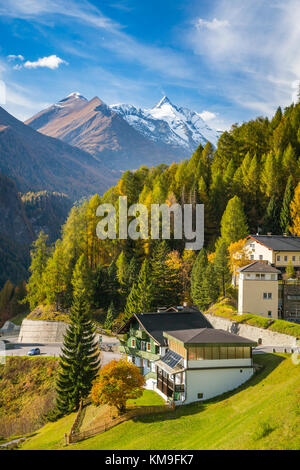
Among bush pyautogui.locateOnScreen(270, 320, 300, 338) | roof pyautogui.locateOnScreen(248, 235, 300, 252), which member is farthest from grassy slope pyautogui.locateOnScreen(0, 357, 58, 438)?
roof pyautogui.locateOnScreen(248, 235, 300, 252)

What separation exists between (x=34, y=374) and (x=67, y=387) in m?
14.1

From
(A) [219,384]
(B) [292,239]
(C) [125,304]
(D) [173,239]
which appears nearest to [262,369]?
(A) [219,384]

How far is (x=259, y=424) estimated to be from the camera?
20.6 meters

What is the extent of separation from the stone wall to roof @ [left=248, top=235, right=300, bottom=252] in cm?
1517

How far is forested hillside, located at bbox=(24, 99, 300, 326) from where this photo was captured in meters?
62.0

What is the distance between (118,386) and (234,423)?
11505 mm

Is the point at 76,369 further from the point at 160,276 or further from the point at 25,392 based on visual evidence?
the point at 160,276

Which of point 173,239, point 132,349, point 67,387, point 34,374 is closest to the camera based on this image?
point 67,387

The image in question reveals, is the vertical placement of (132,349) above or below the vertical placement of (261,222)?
below

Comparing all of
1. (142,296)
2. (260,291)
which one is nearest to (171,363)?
(260,291)

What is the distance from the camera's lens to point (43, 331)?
67.7 meters

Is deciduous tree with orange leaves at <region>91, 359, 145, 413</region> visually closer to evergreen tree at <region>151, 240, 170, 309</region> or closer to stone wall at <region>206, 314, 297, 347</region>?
stone wall at <region>206, 314, 297, 347</region>

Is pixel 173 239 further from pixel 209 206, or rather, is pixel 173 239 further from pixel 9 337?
pixel 9 337

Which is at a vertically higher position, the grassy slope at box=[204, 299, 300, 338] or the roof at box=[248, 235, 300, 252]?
the roof at box=[248, 235, 300, 252]
